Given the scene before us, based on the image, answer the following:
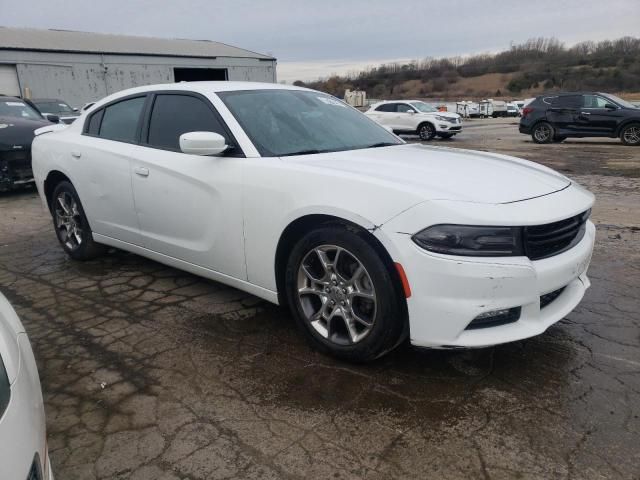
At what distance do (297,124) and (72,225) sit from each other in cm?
262

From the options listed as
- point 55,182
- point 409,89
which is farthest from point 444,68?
point 55,182

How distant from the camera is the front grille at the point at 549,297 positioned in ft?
8.68

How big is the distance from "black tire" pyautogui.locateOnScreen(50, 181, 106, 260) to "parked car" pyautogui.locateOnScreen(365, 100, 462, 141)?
1514cm

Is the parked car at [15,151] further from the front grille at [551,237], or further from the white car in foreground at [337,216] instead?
the front grille at [551,237]

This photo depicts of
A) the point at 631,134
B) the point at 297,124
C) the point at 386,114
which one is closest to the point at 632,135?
the point at 631,134

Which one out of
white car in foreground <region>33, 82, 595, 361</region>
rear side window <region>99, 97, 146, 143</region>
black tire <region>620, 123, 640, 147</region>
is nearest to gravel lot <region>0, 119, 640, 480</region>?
white car in foreground <region>33, 82, 595, 361</region>

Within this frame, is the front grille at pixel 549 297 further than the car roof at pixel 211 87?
No

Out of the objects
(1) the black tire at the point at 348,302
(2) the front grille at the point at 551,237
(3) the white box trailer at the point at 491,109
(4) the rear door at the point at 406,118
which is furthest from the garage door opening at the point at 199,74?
(2) the front grille at the point at 551,237

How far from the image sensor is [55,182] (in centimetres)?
500

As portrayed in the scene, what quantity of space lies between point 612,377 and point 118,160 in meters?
3.64

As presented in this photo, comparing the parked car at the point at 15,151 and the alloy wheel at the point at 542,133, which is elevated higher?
the parked car at the point at 15,151

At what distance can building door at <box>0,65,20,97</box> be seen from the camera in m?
24.7

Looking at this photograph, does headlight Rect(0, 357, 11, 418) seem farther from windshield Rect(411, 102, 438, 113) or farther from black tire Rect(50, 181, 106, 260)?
windshield Rect(411, 102, 438, 113)

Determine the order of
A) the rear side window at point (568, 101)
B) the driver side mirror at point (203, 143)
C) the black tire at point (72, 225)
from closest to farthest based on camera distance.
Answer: the driver side mirror at point (203, 143) → the black tire at point (72, 225) → the rear side window at point (568, 101)
